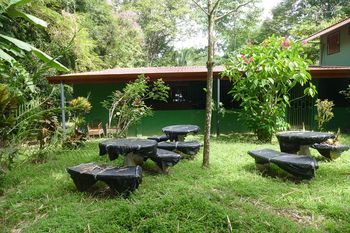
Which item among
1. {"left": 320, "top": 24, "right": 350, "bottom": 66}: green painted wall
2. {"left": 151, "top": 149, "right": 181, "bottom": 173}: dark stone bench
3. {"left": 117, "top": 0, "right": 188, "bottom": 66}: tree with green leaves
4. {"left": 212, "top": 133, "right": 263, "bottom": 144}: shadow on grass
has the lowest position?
{"left": 212, "top": 133, "right": 263, "bottom": 144}: shadow on grass

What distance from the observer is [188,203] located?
3.75 meters

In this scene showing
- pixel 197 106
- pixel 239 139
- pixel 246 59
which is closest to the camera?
pixel 246 59

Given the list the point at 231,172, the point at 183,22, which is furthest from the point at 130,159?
the point at 183,22

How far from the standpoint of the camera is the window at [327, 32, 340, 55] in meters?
13.7

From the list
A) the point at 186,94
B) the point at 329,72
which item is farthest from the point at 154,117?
the point at 329,72

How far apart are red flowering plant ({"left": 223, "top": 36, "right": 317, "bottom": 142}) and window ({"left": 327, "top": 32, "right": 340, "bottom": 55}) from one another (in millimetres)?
6595

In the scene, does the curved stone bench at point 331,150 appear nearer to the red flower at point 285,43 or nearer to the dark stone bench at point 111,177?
the red flower at point 285,43

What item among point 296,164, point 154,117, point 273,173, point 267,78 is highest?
point 267,78

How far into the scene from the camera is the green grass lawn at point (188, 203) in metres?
3.49

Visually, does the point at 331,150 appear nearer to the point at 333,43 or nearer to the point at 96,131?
the point at 96,131

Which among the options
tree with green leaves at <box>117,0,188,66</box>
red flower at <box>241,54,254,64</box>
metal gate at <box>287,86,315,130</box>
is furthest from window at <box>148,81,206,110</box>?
tree with green leaves at <box>117,0,188,66</box>

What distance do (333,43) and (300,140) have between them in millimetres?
10175

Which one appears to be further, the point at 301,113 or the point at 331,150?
the point at 301,113

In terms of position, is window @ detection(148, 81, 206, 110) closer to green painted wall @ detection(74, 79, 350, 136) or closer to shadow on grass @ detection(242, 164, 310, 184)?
green painted wall @ detection(74, 79, 350, 136)
